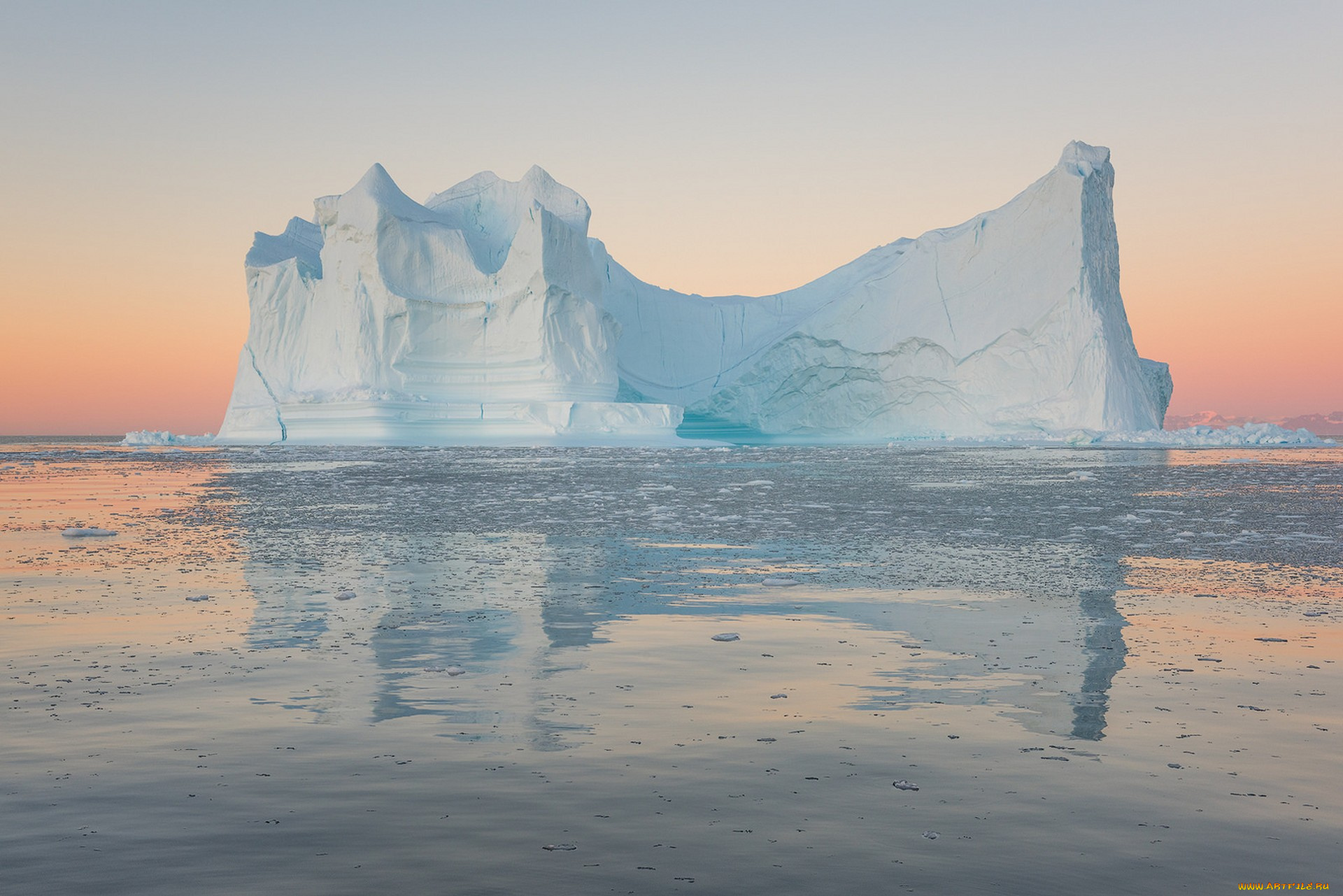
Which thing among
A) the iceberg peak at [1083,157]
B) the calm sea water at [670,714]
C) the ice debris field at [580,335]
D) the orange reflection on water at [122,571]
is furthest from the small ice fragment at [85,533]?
the iceberg peak at [1083,157]

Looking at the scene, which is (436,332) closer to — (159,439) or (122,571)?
(159,439)

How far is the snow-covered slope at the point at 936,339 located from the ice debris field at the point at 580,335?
97 millimetres

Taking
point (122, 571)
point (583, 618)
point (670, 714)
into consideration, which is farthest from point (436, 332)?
point (670, 714)

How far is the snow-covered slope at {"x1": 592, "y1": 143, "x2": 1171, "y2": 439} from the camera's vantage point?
4134cm

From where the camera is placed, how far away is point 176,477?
886 inches

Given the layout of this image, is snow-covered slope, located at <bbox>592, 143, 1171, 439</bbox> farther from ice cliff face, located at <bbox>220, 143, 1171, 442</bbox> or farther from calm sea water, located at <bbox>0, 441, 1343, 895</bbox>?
calm sea water, located at <bbox>0, 441, 1343, 895</bbox>

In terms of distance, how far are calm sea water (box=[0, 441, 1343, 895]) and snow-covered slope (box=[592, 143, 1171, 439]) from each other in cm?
3292

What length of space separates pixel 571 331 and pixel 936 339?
50.9 ft

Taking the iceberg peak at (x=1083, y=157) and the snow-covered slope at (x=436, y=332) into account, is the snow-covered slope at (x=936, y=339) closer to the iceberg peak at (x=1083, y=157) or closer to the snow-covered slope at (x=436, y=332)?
the iceberg peak at (x=1083, y=157)

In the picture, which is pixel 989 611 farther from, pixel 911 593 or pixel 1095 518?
pixel 1095 518

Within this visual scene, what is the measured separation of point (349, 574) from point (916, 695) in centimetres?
502

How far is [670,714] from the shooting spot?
13.6ft

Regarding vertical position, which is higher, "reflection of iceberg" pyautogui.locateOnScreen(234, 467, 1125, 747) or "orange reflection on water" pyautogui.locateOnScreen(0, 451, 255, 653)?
"reflection of iceberg" pyautogui.locateOnScreen(234, 467, 1125, 747)

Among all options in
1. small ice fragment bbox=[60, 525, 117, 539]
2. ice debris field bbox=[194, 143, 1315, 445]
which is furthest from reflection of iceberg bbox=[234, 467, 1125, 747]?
ice debris field bbox=[194, 143, 1315, 445]
